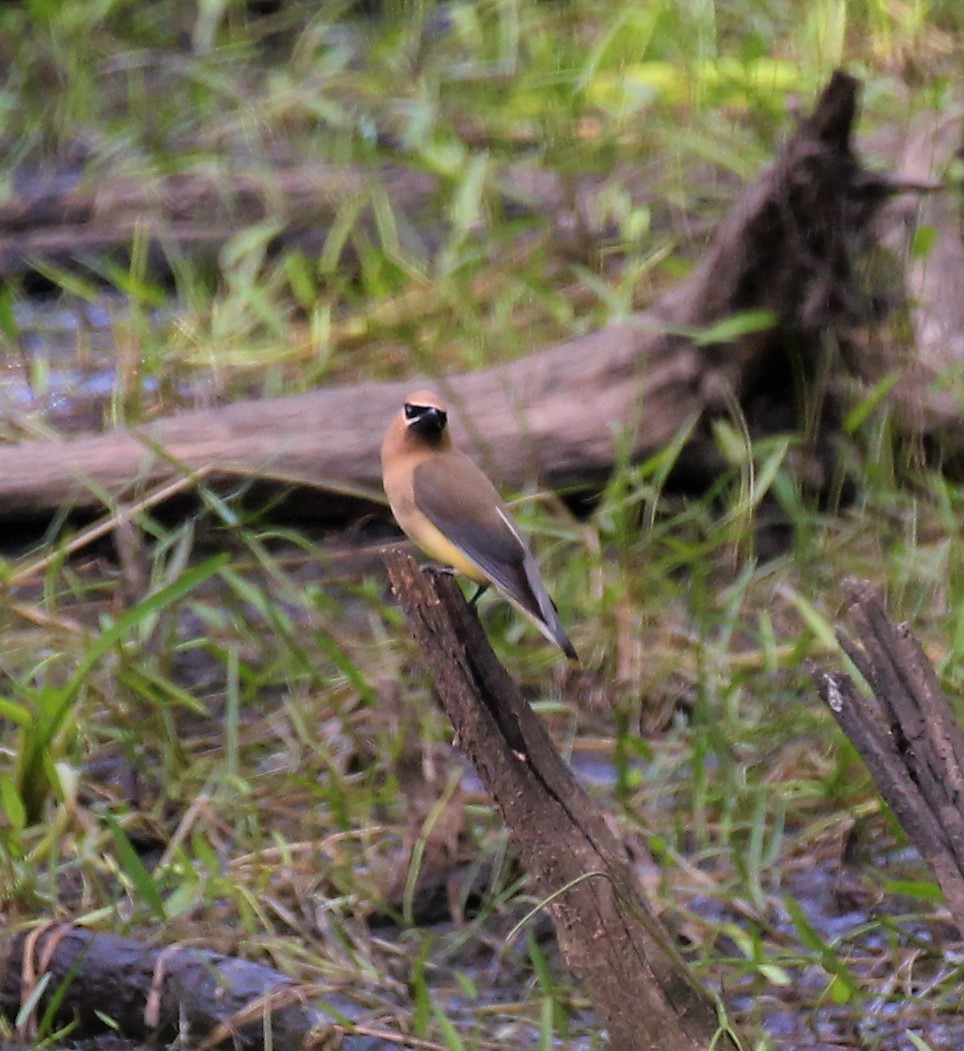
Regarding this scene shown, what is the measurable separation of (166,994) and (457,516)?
3.37 feet

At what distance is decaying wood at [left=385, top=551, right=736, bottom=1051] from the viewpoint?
313 centimetres

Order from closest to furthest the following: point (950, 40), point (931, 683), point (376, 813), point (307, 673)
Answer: point (931, 683) < point (376, 813) < point (307, 673) < point (950, 40)

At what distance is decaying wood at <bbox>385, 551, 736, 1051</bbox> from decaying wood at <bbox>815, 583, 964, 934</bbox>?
0.47m

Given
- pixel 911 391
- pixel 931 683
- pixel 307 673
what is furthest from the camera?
pixel 911 391

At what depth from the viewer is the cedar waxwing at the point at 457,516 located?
374 cm

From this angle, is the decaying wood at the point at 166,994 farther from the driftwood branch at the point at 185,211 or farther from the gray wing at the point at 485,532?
the driftwood branch at the point at 185,211

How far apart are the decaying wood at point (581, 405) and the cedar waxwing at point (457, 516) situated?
1056 millimetres

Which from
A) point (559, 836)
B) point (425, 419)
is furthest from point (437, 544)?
point (559, 836)

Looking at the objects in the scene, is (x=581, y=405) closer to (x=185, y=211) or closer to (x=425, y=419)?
(x=425, y=419)

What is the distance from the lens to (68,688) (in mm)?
4055

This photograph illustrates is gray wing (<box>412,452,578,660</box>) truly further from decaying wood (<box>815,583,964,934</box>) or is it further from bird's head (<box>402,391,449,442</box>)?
decaying wood (<box>815,583,964,934</box>)

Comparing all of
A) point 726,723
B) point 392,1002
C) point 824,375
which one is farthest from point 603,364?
point 392,1002

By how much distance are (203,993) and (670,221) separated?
357 cm

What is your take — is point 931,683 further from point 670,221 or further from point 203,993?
point 670,221
